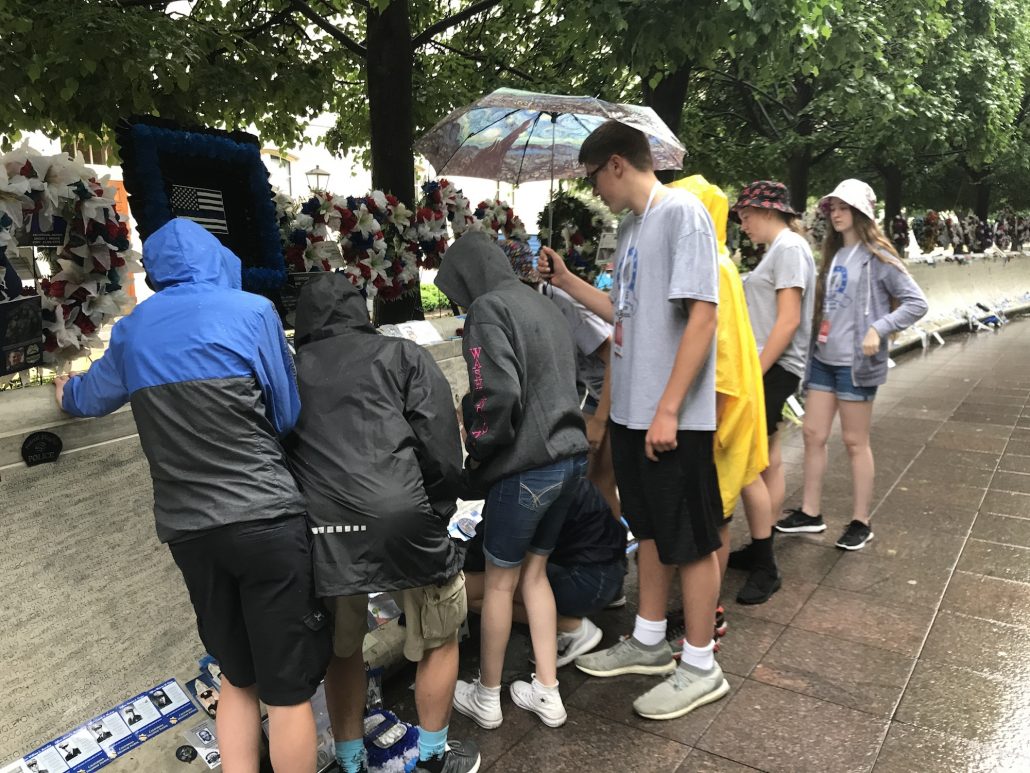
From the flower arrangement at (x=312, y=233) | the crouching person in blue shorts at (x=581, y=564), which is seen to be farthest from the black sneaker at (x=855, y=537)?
the flower arrangement at (x=312, y=233)

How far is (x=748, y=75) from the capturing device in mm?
12141

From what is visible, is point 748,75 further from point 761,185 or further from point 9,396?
point 9,396

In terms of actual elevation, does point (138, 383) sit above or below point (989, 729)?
above

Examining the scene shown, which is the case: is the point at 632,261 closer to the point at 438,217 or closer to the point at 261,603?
the point at 261,603

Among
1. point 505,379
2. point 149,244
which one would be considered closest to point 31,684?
point 149,244

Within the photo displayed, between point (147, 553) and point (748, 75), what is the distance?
1173 cm

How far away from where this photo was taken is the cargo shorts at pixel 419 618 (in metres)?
2.50

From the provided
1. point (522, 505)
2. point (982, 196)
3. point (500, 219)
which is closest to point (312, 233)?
point (500, 219)

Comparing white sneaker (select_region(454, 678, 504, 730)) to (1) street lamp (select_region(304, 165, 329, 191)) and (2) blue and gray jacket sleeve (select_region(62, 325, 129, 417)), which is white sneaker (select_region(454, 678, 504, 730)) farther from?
(1) street lamp (select_region(304, 165, 329, 191))

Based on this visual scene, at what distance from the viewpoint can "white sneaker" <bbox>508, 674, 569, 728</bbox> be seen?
302cm

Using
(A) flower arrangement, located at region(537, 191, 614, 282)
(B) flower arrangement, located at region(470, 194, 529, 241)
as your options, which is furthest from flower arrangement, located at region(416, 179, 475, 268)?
(A) flower arrangement, located at region(537, 191, 614, 282)

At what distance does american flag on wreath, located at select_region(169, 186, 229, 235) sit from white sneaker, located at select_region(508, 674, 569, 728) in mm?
2297

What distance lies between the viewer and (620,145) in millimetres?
2879

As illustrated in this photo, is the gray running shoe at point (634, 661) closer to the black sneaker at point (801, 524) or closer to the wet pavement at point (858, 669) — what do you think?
the wet pavement at point (858, 669)
